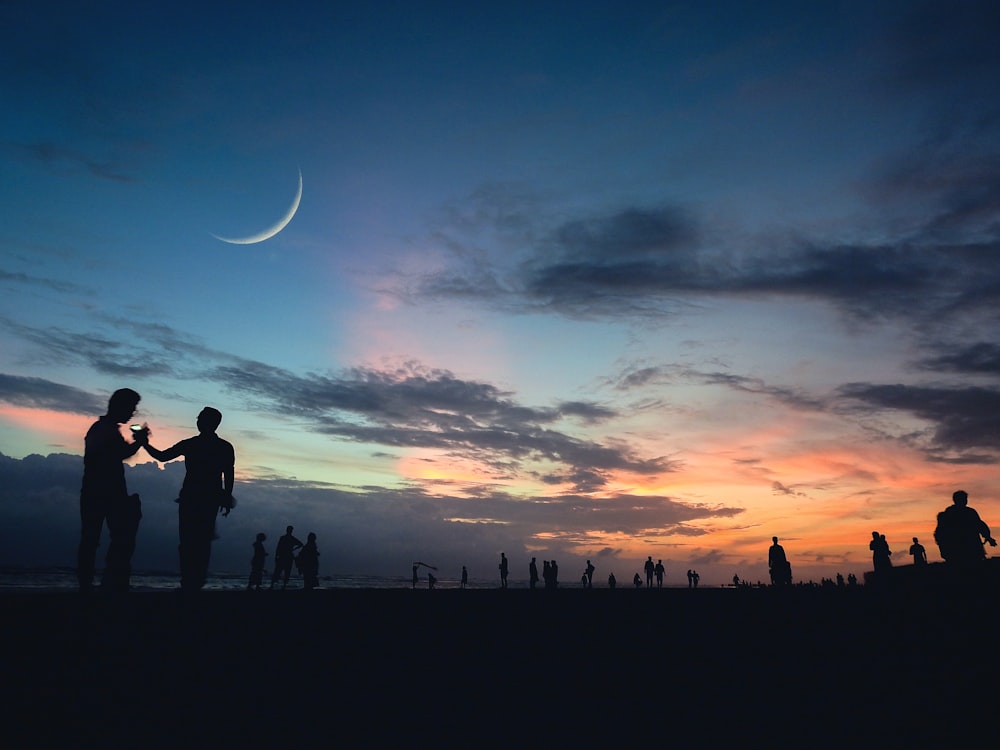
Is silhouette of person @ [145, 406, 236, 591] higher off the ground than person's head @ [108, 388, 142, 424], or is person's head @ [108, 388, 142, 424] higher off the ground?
person's head @ [108, 388, 142, 424]

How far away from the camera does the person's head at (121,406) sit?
7.52 metres

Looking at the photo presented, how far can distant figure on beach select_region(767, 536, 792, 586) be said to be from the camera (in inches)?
1142

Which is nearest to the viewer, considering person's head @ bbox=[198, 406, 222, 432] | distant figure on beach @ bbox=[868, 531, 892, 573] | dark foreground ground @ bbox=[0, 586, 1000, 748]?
dark foreground ground @ bbox=[0, 586, 1000, 748]

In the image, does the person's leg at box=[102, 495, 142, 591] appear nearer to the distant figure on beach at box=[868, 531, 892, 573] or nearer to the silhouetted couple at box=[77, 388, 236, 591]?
the silhouetted couple at box=[77, 388, 236, 591]

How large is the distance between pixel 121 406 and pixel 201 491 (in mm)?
1651

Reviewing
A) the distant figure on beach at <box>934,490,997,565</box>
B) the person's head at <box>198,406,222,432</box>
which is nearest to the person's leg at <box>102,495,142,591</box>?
the person's head at <box>198,406,222,432</box>

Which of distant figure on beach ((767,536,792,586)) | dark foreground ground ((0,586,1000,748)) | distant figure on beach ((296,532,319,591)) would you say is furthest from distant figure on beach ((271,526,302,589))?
distant figure on beach ((767,536,792,586))

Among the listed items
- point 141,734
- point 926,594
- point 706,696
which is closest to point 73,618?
point 141,734

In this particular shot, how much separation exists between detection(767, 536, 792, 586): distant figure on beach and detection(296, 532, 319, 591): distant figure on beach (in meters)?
20.6

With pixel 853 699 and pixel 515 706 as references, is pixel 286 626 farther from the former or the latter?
pixel 853 699

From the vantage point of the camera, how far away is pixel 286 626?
6.67 metres

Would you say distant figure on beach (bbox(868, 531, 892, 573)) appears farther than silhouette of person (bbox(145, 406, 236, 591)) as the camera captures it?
Yes

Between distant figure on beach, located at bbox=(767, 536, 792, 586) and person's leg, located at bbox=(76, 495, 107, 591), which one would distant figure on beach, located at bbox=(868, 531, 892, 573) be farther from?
person's leg, located at bbox=(76, 495, 107, 591)

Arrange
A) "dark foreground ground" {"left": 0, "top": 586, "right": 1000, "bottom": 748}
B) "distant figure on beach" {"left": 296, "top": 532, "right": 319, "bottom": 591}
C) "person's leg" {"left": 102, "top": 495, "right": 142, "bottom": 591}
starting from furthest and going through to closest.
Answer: "distant figure on beach" {"left": 296, "top": 532, "right": 319, "bottom": 591} → "person's leg" {"left": 102, "top": 495, "right": 142, "bottom": 591} → "dark foreground ground" {"left": 0, "top": 586, "right": 1000, "bottom": 748}
